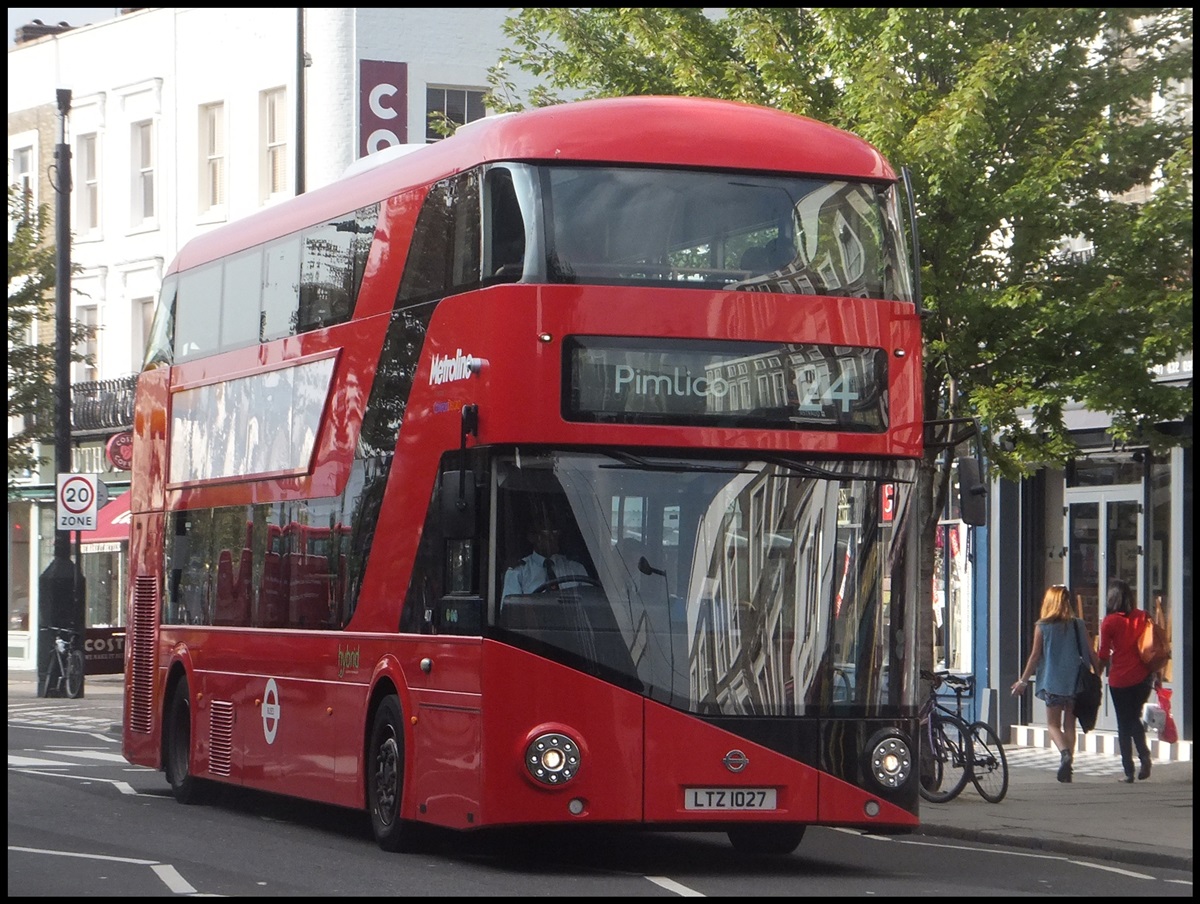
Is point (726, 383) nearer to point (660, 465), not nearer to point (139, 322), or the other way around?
point (660, 465)

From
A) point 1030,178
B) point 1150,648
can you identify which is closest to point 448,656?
point 1030,178

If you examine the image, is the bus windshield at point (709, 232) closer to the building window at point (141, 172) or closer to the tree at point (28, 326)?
the tree at point (28, 326)

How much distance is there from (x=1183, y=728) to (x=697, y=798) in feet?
38.7

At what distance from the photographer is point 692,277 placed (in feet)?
43.3

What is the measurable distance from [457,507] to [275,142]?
29.2 meters

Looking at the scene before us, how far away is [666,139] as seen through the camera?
13.5 m

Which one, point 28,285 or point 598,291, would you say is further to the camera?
point 28,285

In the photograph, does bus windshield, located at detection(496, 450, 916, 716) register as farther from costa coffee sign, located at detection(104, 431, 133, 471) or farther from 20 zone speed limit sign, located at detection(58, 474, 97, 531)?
costa coffee sign, located at detection(104, 431, 133, 471)

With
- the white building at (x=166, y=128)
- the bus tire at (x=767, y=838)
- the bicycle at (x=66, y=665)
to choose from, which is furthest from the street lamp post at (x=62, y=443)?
the bus tire at (x=767, y=838)

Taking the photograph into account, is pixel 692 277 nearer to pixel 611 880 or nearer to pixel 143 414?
pixel 611 880

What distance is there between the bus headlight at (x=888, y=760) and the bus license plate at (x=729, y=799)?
2.07ft

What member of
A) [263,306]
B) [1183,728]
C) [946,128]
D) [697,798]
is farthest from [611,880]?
[1183,728]

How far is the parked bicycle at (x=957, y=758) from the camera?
746 inches

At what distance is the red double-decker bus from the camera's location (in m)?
13.0
